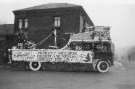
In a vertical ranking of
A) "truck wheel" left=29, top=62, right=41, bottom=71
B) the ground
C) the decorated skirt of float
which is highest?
the decorated skirt of float

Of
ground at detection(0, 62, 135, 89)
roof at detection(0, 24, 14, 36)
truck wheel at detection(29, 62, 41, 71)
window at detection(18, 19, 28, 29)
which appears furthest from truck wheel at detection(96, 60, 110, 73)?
roof at detection(0, 24, 14, 36)

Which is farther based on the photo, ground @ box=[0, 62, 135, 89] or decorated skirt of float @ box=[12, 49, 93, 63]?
decorated skirt of float @ box=[12, 49, 93, 63]

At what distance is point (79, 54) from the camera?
73.9 feet

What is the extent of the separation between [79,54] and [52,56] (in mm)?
2724

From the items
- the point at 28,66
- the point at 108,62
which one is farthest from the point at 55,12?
the point at 108,62

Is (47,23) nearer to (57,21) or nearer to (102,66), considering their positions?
(57,21)

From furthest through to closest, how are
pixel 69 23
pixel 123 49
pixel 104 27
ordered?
pixel 123 49 → pixel 69 23 → pixel 104 27

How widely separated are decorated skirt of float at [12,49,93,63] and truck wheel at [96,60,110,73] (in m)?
0.93

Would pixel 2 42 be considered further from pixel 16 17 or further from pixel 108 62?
pixel 108 62

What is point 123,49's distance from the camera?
9531 cm

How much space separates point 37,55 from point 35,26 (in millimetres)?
12004

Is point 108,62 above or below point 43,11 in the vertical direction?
below

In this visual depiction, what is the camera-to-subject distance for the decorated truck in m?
22.4

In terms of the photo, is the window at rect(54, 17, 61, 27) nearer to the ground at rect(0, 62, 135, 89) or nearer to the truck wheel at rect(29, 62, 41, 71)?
the truck wheel at rect(29, 62, 41, 71)
